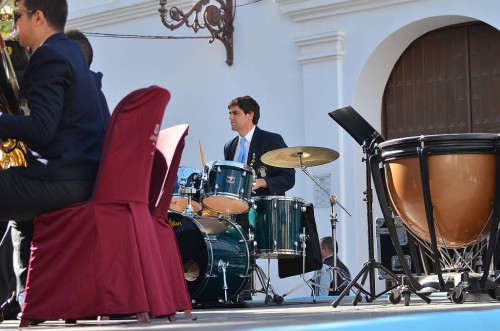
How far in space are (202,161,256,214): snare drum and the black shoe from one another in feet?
9.07

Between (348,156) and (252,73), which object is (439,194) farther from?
(252,73)

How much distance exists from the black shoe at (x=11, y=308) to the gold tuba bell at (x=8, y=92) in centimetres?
62

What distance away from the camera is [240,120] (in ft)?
29.4

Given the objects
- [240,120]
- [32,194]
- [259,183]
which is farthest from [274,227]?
[32,194]

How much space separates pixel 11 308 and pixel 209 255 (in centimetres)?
280

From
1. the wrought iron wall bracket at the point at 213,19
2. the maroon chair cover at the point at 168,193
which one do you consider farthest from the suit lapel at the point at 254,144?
the maroon chair cover at the point at 168,193

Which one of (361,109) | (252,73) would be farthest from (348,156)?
(252,73)

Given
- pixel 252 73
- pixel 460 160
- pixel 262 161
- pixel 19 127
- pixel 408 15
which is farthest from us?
pixel 252 73

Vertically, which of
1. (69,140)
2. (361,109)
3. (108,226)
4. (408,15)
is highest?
(408,15)

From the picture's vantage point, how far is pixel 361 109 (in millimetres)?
11195

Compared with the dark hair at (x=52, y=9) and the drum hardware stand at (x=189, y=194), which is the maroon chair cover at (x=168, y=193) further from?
the drum hardware stand at (x=189, y=194)

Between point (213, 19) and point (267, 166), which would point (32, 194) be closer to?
point (267, 166)

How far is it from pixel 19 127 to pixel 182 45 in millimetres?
8133

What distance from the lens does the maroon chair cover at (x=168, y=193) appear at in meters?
5.21
